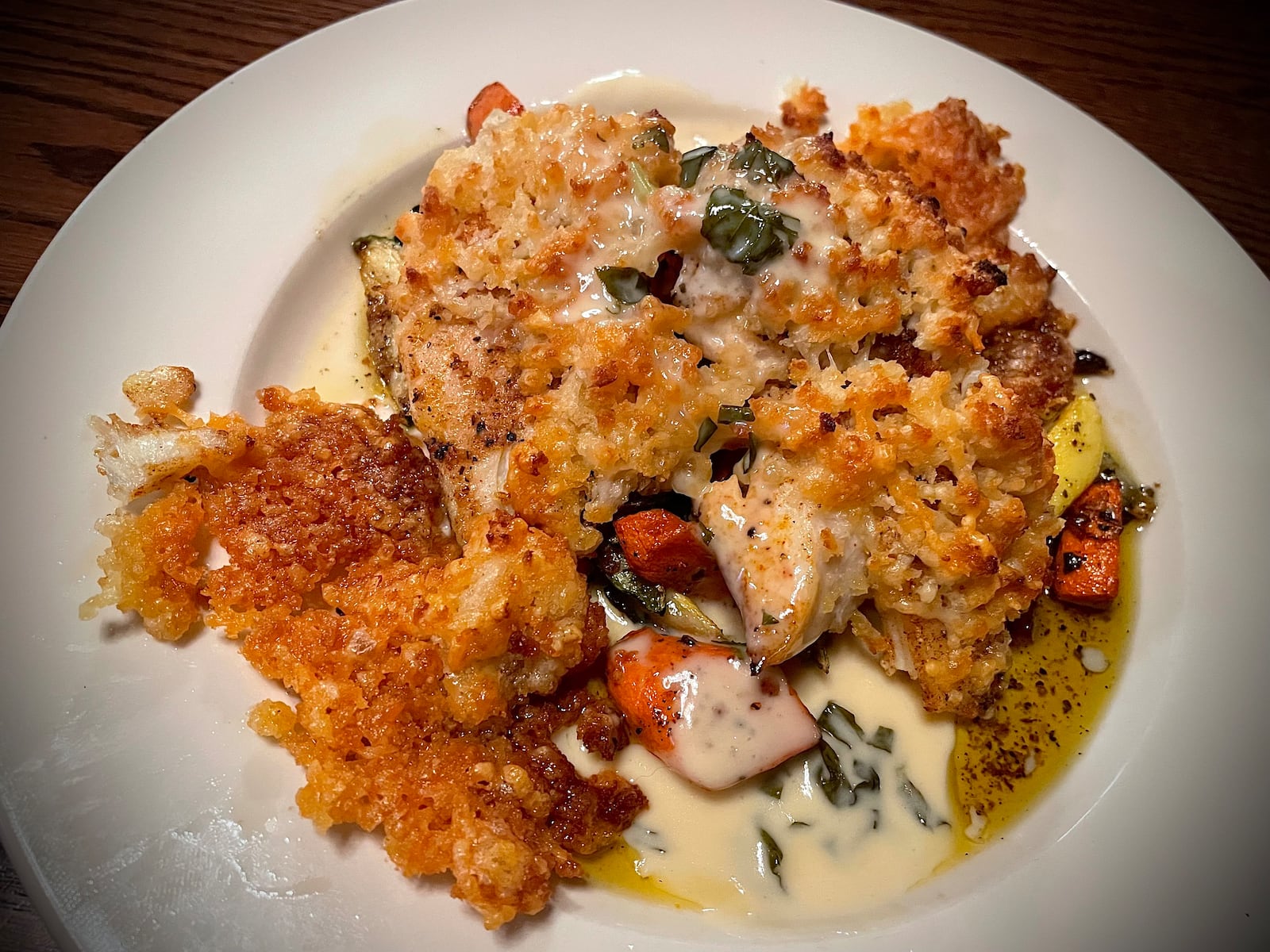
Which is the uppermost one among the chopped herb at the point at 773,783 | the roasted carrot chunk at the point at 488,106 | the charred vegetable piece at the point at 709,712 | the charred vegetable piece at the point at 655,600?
the roasted carrot chunk at the point at 488,106

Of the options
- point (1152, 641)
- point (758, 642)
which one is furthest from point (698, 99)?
point (1152, 641)

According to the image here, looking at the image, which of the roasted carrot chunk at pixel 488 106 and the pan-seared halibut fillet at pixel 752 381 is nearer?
the pan-seared halibut fillet at pixel 752 381

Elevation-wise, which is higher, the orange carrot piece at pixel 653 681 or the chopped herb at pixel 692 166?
the chopped herb at pixel 692 166

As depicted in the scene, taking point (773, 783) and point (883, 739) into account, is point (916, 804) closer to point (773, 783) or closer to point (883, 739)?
point (883, 739)

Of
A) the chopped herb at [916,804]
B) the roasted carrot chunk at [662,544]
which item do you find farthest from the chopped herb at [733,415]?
the chopped herb at [916,804]

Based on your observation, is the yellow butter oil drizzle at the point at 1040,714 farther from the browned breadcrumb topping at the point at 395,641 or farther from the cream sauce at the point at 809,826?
the browned breadcrumb topping at the point at 395,641

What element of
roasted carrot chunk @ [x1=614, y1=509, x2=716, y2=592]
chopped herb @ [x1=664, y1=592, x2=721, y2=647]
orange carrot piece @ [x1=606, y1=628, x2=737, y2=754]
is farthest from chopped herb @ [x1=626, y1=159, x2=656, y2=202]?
orange carrot piece @ [x1=606, y1=628, x2=737, y2=754]
